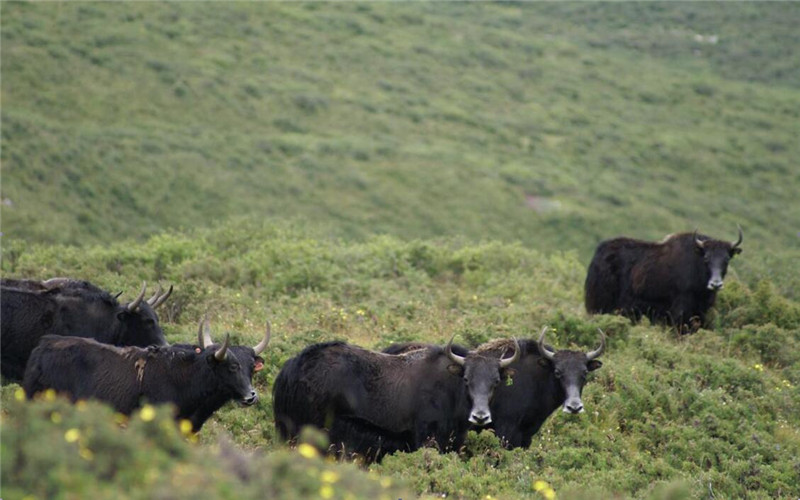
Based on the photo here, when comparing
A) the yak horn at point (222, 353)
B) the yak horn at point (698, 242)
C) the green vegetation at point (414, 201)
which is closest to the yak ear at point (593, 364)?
the green vegetation at point (414, 201)

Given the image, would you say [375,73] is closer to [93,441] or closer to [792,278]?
[792,278]

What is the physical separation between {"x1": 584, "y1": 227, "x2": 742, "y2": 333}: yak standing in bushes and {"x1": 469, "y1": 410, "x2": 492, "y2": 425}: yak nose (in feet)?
22.3

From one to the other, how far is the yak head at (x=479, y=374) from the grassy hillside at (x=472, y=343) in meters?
0.55

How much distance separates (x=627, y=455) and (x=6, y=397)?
22.1 feet

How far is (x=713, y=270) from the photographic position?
1689 cm

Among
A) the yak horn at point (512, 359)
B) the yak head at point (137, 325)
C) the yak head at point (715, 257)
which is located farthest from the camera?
the yak head at point (715, 257)

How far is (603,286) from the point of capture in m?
17.7

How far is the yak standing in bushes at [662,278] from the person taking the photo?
17.0 m

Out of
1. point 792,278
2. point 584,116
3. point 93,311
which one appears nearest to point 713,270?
point 792,278

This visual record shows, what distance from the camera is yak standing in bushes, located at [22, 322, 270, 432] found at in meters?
→ 10.2

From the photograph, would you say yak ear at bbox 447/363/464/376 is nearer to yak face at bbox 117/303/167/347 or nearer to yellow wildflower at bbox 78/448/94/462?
yak face at bbox 117/303/167/347

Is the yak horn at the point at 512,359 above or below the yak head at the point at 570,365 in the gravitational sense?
above

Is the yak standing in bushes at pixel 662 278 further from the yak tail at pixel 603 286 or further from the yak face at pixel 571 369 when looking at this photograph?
the yak face at pixel 571 369

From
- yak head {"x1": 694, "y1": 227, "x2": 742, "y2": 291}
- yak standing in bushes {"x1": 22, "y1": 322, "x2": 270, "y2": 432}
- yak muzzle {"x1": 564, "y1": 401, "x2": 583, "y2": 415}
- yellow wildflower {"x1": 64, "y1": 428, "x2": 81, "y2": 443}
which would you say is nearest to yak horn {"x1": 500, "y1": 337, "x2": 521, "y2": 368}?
yak muzzle {"x1": 564, "y1": 401, "x2": 583, "y2": 415}
